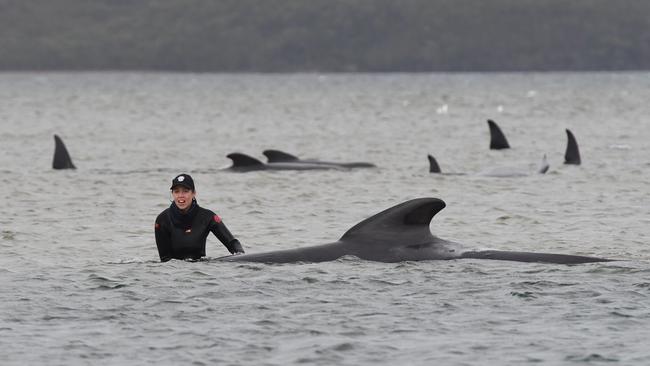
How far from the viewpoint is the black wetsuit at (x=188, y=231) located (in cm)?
1862

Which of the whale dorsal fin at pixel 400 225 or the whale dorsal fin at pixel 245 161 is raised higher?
the whale dorsal fin at pixel 245 161

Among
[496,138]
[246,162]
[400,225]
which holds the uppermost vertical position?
[496,138]

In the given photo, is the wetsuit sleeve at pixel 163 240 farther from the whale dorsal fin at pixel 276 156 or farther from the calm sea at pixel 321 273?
the whale dorsal fin at pixel 276 156

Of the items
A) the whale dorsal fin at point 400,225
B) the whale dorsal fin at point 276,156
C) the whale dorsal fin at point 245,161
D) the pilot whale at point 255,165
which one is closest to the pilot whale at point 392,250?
the whale dorsal fin at point 400,225

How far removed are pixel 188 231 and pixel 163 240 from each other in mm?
377

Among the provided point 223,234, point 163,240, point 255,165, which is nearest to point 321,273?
point 223,234

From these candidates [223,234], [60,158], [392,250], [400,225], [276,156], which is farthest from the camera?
[60,158]

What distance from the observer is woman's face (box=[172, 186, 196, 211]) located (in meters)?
18.2

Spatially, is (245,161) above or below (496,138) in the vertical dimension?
below

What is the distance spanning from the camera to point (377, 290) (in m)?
17.2

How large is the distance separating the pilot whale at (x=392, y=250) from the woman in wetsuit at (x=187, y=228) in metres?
0.43

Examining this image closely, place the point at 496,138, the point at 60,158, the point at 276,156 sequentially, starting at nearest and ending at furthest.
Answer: the point at 276,156 → the point at 60,158 → the point at 496,138

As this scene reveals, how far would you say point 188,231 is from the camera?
61.7ft

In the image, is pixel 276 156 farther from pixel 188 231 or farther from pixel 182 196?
pixel 182 196
